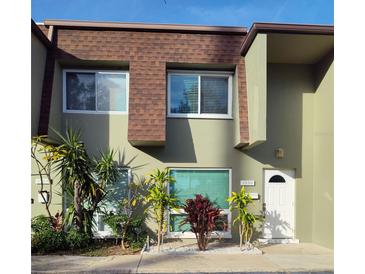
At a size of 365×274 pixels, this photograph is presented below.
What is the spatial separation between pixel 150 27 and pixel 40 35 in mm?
2606

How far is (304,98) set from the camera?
8844 millimetres

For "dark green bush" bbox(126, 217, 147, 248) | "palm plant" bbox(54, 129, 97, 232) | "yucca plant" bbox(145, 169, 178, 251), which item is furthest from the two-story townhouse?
"palm plant" bbox(54, 129, 97, 232)

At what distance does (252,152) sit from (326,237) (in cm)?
269

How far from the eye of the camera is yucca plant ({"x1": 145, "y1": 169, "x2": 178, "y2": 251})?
750cm

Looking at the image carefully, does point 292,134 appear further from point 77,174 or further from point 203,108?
point 77,174

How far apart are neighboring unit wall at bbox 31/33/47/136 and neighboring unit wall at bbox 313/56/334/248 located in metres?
6.94

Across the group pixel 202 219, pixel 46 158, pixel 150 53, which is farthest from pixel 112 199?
pixel 150 53

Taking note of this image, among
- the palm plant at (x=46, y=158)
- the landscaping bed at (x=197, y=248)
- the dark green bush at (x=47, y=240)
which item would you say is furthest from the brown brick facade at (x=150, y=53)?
the dark green bush at (x=47, y=240)

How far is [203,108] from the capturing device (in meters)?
8.75

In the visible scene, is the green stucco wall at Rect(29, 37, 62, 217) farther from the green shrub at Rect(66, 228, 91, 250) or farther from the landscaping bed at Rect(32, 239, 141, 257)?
the landscaping bed at Rect(32, 239, 141, 257)
